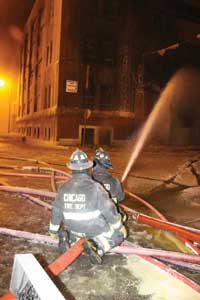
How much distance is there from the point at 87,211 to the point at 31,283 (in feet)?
5.51

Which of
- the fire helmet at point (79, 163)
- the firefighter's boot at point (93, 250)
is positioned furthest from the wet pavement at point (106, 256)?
the fire helmet at point (79, 163)

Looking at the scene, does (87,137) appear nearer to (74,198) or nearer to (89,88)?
(89,88)

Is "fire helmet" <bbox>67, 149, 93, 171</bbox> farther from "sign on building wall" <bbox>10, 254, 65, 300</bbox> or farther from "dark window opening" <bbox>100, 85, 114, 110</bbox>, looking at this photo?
"dark window opening" <bbox>100, 85, 114, 110</bbox>

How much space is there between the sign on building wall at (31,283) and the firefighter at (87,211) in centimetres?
140

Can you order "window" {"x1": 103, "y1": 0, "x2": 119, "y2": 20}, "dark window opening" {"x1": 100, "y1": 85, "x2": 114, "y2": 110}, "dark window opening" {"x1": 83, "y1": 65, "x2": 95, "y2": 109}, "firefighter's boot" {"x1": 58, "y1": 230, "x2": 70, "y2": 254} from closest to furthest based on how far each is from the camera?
"firefighter's boot" {"x1": 58, "y1": 230, "x2": 70, "y2": 254}
"dark window opening" {"x1": 83, "y1": 65, "x2": 95, "y2": 109}
"window" {"x1": 103, "y1": 0, "x2": 119, "y2": 20}
"dark window opening" {"x1": 100, "y1": 85, "x2": 114, "y2": 110}

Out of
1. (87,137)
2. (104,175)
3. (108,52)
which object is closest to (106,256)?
(104,175)

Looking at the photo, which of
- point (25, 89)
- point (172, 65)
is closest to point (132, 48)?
point (172, 65)

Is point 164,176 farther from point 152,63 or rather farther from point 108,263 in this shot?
point 152,63

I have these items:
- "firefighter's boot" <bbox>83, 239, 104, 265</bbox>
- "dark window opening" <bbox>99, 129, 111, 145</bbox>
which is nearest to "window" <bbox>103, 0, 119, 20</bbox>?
"dark window opening" <bbox>99, 129, 111, 145</bbox>

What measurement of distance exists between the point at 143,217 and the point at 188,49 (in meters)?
22.0

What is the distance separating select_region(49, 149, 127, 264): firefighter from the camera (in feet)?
11.0

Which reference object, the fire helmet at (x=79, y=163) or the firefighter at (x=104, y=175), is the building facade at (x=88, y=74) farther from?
the fire helmet at (x=79, y=163)

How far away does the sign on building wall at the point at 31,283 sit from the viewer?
1.66 m

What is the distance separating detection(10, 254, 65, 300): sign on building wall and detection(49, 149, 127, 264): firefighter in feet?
4.61
